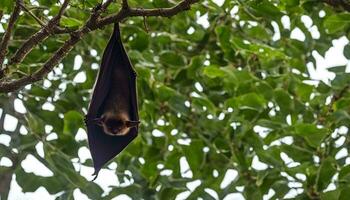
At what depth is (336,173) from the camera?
3283mm

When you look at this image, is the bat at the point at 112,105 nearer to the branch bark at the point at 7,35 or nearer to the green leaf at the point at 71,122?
the green leaf at the point at 71,122

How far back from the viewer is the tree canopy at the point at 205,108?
327cm

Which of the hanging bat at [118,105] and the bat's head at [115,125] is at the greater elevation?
the hanging bat at [118,105]

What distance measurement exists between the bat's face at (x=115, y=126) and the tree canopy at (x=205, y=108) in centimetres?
34

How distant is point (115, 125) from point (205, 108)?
2.66ft

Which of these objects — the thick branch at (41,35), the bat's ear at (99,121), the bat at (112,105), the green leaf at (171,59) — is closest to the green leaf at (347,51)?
the green leaf at (171,59)

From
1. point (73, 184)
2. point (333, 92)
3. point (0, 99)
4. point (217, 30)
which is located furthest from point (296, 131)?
point (0, 99)

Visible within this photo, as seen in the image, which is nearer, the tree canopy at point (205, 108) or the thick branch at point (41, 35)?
the thick branch at point (41, 35)

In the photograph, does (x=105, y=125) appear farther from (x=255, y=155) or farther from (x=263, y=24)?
(x=263, y=24)

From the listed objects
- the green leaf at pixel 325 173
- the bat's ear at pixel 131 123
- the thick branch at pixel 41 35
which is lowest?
Answer: the green leaf at pixel 325 173

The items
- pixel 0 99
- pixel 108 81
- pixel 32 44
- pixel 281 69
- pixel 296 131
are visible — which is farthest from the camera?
pixel 281 69

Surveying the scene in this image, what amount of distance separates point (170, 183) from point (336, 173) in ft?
2.99

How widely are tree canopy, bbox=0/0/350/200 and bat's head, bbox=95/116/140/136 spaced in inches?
13.6

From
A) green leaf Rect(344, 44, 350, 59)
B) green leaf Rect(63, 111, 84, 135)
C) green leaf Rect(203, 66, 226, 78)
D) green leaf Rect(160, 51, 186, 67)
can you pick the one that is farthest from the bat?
green leaf Rect(344, 44, 350, 59)
